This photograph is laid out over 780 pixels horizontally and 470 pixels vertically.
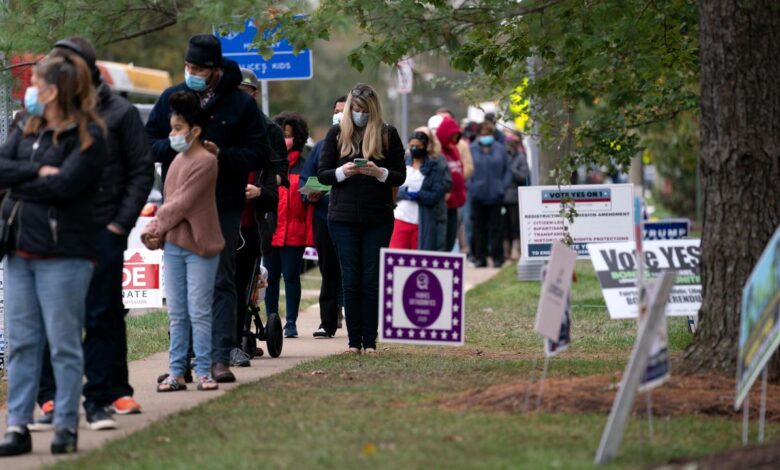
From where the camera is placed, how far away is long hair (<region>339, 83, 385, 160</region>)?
1135cm

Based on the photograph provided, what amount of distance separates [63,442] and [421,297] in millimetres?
3480

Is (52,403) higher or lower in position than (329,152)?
lower

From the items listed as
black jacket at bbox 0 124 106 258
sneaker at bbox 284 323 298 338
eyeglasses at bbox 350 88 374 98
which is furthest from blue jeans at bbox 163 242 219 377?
sneaker at bbox 284 323 298 338

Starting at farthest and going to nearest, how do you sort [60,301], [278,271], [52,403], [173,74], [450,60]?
[173,74], [278,271], [450,60], [52,403], [60,301]

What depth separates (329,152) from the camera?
11.6 meters

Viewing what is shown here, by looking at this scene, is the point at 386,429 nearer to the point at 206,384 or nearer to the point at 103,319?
the point at 103,319

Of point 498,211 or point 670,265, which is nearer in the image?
point 670,265

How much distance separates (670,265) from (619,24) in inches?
68.2

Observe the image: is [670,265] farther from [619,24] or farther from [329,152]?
[329,152]

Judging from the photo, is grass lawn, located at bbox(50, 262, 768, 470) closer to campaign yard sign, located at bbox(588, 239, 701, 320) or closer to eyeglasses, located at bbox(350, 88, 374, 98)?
campaign yard sign, located at bbox(588, 239, 701, 320)

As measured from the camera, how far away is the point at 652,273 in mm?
10711

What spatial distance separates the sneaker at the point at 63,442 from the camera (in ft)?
24.6

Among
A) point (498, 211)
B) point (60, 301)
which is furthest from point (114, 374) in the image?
point (498, 211)

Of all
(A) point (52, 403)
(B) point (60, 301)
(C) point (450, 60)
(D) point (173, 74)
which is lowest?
(A) point (52, 403)
